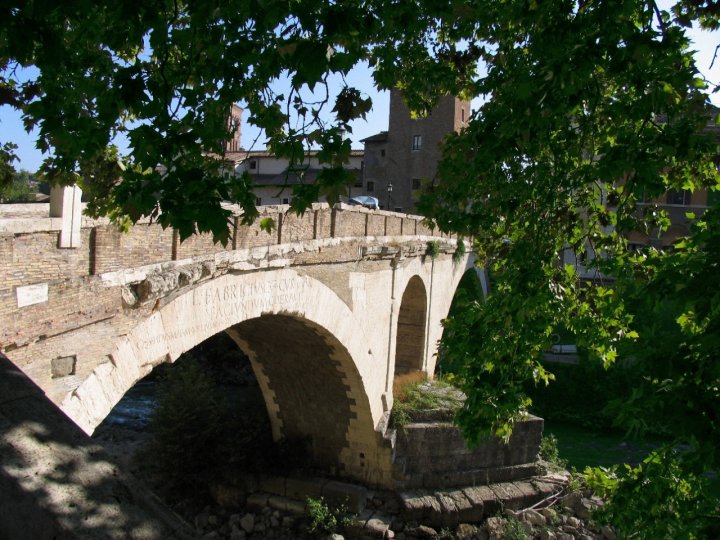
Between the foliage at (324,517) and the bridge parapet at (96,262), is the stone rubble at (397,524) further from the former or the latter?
the bridge parapet at (96,262)

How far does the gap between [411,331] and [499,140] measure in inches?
434

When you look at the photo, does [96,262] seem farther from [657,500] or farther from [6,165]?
[657,500]

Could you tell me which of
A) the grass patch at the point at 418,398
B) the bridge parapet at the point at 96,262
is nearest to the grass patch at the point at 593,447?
the grass patch at the point at 418,398

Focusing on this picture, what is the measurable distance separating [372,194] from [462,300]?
28.3 metres

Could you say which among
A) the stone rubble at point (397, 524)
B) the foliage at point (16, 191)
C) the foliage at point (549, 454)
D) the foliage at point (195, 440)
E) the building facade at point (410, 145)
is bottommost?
the stone rubble at point (397, 524)

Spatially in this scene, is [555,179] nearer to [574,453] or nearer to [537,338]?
[537,338]

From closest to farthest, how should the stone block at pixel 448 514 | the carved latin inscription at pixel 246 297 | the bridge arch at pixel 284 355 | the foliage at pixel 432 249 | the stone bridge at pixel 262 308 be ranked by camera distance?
the stone bridge at pixel 262 308 < the bridge arch at pixel 284 355 < the carved latin inscription at pixel 246 297 < the stone block at pixel 448 514 < the foliage at pixel 432 249

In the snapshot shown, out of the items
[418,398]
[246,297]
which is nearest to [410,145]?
[418,398]

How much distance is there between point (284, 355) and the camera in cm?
1084

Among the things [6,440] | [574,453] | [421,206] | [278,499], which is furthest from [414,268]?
[6,440]

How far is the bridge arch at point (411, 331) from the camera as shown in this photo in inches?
Answer: 575

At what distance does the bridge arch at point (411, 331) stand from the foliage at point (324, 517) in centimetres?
474

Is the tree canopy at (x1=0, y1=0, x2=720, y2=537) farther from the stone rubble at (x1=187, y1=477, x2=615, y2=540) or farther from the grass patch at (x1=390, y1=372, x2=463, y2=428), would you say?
the grass patch at (x1=390, y1=372, x2=463, y2=428)

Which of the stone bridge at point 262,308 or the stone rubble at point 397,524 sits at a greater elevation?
the stone bridge at point 262,308
